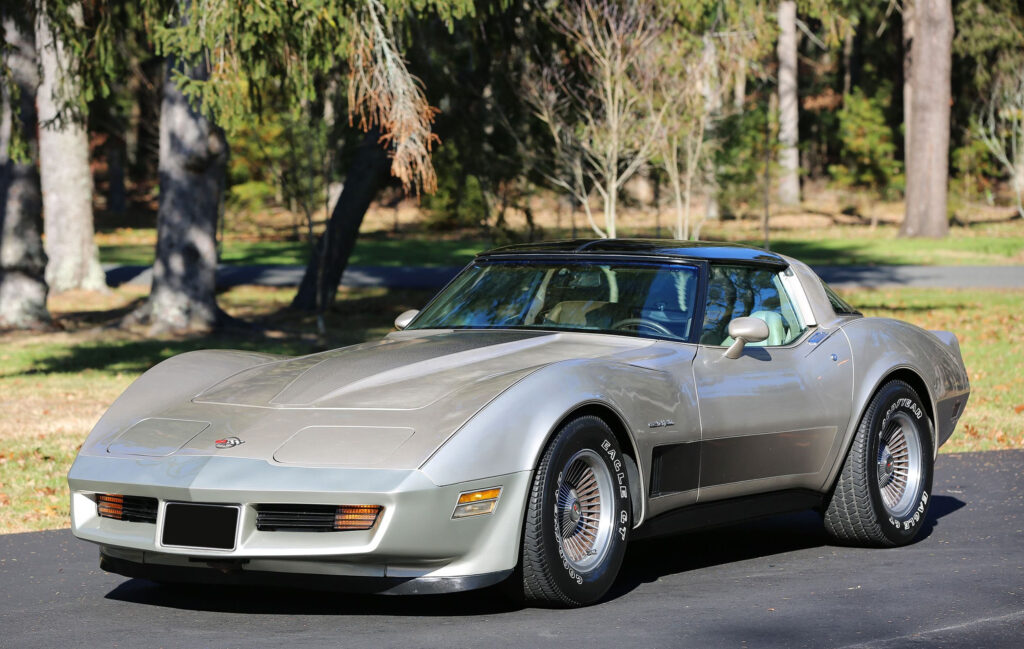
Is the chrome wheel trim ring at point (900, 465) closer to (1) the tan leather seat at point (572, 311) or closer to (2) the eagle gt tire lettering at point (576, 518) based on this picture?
(1) the tan leather seat at point (572, 311)

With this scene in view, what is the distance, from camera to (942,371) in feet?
25.2

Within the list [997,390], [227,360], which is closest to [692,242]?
[227,360]

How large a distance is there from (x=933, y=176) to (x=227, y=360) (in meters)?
36.5

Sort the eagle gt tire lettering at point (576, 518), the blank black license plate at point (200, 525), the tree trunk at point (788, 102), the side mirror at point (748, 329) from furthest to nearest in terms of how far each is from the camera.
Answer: the tree trunk at point (788, 102)
the side mirror at point (748, 329)
the eagle gt tire lettering at point (576, 518)
the blank black license plate at point (200, 525)

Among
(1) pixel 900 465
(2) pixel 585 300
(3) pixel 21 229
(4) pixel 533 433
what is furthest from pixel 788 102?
(4) pixel 533 433

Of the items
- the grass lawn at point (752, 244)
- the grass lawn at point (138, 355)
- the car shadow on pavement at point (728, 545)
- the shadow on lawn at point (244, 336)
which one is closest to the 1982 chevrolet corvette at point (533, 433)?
the car shadow on pavement at point (728, 545)

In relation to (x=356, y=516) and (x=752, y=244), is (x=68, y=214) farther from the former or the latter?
(x=356, y=516)

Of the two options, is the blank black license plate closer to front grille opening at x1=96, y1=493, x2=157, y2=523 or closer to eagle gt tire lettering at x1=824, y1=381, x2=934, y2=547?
front grille opening at x1=96, y1=493, x2=157, y2=523

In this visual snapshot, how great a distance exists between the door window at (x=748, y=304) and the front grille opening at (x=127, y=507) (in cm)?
252

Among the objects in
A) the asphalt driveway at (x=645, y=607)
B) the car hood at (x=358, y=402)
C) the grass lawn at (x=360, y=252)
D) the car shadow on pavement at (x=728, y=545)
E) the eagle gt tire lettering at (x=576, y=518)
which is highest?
the car hood at (x=358, y=402)

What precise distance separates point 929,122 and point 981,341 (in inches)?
918

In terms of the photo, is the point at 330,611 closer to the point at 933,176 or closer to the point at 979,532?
the point at 979,532

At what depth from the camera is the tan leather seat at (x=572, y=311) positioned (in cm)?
645

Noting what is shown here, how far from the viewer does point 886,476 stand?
725 cm
